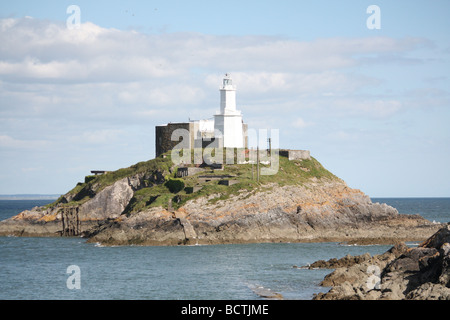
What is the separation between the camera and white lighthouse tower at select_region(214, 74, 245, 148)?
74.0 m

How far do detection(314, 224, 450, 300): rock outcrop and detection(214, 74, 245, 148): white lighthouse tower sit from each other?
128 feet

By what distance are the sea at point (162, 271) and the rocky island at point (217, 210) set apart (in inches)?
82.3

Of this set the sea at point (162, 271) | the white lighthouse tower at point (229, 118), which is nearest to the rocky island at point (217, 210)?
the sea at point (162, 271)

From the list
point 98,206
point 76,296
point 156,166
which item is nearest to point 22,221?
point 98,206

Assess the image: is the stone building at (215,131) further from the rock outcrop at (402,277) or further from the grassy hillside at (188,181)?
the rock outcrop at (402,277)

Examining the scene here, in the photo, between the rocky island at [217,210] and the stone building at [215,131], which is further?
the stone building at [215,131]

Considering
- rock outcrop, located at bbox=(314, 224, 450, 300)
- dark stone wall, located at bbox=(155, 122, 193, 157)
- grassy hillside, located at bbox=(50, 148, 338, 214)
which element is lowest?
rock outcrop, located at bbox=(314, 224, 450, 300)

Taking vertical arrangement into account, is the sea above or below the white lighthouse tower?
below

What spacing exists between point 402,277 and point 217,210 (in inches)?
1122

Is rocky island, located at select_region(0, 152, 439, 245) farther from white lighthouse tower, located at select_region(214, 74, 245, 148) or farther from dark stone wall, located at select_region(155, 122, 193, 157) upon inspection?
white lighthouse tower, located at select_region(214, 74, 245, 148)

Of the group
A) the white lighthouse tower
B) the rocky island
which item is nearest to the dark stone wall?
the rocky island

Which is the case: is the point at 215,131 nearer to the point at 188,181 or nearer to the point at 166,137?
the point at 166,137

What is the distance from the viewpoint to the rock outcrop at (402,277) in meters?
29.4

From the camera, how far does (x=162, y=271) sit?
143 feet
